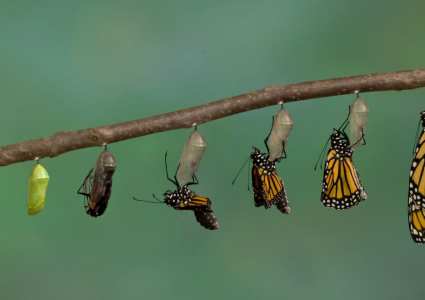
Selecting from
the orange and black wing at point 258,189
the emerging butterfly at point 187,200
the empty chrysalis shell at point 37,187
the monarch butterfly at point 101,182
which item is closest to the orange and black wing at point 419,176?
the orange and black wing at point 258,189

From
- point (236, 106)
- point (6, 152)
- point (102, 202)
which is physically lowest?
point (102, 202)

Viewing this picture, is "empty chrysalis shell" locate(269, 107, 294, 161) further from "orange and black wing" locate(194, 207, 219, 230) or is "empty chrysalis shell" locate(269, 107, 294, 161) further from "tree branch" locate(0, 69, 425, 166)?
"orange and black wing" locate(194, 207, 219, 230)

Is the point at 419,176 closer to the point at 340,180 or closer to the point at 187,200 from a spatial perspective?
the point at 340,180

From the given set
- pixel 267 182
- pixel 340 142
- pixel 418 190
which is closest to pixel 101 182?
pixel 267 182

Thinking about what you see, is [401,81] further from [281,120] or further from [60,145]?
[60,145]

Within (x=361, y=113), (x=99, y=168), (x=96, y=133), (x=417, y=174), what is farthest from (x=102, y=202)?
(x=417, y=174)

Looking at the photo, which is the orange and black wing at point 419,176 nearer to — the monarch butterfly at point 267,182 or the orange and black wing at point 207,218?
the monarch butterfly at point 267,182
